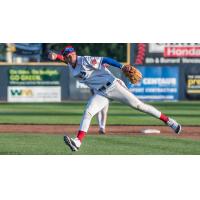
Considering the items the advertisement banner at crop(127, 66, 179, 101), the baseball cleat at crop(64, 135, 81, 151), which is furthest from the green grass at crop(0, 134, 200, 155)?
the advertisement banner at crop(127, 66, 179, 101)

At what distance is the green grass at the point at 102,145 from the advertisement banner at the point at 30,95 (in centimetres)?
1540

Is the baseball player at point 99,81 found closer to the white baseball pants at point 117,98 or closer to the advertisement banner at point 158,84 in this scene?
the white baseball pants at point 117,98

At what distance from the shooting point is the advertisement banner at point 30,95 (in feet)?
91.9

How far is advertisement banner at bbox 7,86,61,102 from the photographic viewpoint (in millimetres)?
28000

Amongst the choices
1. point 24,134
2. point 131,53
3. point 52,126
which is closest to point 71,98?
point 131,53

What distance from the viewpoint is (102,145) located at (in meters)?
10.8

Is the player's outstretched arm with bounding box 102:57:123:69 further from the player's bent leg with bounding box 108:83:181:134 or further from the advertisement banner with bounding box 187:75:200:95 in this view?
the advertisement banner with bounding box 187:75:200:95

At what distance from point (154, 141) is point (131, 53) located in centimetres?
1791

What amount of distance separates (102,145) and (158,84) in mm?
17948

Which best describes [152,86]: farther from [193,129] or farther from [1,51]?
[193,129]

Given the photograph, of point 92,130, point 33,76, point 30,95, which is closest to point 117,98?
point 92,130

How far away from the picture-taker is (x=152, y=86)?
2847 centimetres

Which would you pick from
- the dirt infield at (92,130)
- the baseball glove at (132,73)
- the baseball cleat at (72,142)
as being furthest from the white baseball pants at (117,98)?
the dirt infield at (92,130)

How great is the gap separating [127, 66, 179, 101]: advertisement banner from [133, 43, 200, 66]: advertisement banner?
0.36m
